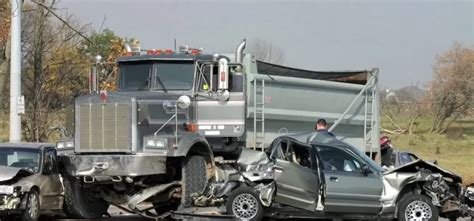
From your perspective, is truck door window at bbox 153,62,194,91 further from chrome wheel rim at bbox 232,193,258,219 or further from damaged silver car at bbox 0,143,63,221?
damaged silver car at bbox 0,143,63,221

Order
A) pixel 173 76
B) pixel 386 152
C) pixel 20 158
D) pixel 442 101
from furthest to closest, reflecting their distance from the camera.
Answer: pixel 442 101 → pixel 386 152 → pixel 20 158 → pixel 173 76

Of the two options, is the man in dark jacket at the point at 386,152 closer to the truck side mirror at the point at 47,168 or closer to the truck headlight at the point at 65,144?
the truck side mirror at the point at 47,168

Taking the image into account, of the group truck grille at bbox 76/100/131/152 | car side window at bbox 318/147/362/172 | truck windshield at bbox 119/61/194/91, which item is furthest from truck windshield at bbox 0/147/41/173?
car side window at bbox 318/147/362/172

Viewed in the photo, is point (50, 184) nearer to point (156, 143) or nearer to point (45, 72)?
point (156, 143)

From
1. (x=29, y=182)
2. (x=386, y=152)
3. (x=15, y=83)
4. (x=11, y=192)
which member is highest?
(x=15, y=83)

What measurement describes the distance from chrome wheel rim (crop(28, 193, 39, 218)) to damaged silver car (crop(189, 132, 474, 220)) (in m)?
3.00

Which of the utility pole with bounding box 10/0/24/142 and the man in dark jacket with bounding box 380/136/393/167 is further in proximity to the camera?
the utility pole with bounding box 10/0/24/142

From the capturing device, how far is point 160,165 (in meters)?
10.9

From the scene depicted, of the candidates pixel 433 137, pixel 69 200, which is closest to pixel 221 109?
pixel 69 200

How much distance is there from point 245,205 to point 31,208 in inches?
148

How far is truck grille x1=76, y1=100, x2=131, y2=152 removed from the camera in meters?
10.9

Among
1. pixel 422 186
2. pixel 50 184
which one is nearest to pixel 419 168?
pixel 422 186

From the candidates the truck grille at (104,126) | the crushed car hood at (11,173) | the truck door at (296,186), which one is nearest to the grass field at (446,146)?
the truck door at (296,186)

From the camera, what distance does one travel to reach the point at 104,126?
435 inches
